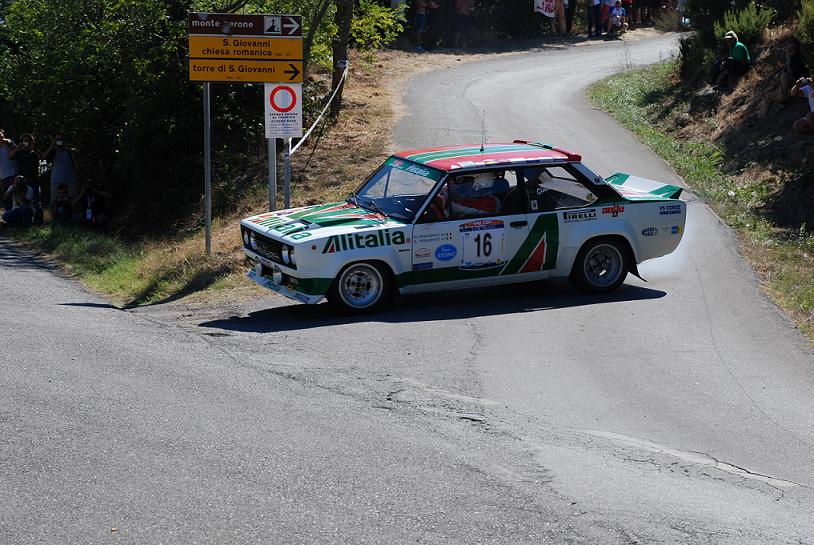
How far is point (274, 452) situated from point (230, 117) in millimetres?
16312

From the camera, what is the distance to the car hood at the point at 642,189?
40.7 feet

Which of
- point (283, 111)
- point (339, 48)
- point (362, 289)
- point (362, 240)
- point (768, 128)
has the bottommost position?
point (362, 289)

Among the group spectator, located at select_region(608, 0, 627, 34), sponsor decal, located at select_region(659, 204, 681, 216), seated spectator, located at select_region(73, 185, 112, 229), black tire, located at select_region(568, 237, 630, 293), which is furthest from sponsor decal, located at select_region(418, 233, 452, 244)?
spectator, located at select_region(608, 0, 627, 34)

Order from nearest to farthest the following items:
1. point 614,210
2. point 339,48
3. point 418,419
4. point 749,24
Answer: point 418,419 < point 614,210 < point 749,24 < point 339,48

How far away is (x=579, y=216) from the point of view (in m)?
11.9

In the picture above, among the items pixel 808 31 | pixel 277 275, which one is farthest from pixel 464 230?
pixel 808 31

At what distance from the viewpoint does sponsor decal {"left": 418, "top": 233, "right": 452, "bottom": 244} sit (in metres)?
11.2

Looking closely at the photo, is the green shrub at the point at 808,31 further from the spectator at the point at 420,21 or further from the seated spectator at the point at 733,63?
the spectator at the point at 420,21

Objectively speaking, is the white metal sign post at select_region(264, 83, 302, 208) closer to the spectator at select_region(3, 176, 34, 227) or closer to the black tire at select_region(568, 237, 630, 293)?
the black tire at select_region(568, 237, 630, 293)

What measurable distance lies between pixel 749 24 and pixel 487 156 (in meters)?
12.7

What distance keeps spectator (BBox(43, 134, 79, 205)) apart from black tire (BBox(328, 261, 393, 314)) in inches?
446

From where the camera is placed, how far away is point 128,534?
5.25 m

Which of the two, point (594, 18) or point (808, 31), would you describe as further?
point (594, 18)

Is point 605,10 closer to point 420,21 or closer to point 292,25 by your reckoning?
point 420,21
